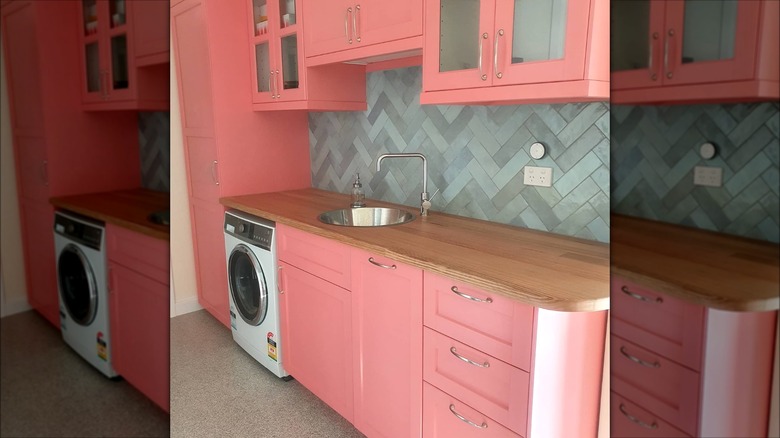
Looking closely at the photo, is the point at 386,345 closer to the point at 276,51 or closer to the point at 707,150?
the point at 276,51

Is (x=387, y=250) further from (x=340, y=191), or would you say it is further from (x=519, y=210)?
(x=340, y=191)

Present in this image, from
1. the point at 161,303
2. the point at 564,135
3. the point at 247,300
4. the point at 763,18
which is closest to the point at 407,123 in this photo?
the point at 564,135

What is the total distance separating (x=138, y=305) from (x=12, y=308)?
0.27ft

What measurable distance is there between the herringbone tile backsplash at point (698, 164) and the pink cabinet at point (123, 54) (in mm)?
238

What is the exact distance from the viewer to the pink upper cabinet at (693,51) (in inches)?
6.3

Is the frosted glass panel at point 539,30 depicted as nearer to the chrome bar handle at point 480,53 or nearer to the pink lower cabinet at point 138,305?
the chrome bar handle at point 480,53

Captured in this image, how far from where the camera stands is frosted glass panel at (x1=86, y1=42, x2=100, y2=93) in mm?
242

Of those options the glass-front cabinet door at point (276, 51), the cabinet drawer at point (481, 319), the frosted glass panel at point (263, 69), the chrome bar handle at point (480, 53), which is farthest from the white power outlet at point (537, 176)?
the frosted glass panel at point (263, 69)

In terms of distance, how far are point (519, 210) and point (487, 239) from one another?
9.4 inches

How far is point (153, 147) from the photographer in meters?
0.31

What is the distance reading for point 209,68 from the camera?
1965 mm

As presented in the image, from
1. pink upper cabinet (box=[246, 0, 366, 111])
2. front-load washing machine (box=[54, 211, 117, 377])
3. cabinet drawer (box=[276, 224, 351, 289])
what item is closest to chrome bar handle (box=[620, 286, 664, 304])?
front-load washing machine (box=[54, 211, 117, 377])

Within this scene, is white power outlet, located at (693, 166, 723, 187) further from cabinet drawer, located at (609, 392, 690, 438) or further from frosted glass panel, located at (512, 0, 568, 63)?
frosted glass panel, located at (512, 0, 568, 63)

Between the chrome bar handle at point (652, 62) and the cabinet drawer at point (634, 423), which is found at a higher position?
the chrome bar handle at point (652, 62)
